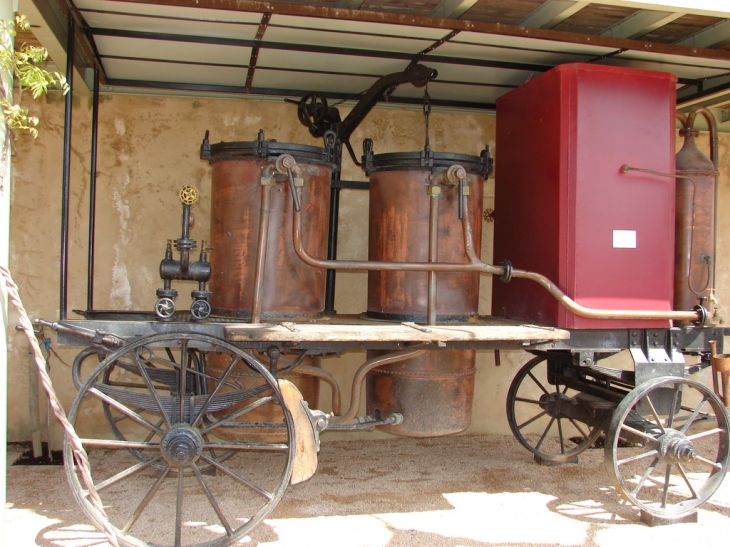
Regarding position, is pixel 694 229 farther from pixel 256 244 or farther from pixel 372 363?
pixel 256 244

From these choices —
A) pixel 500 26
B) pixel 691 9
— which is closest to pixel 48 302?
pixel 500 26

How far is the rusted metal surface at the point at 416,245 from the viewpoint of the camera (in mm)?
4527

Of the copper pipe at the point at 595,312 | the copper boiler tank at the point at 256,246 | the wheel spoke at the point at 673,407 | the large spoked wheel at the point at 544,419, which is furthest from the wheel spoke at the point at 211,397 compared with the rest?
the wheel spoke at the point at 673,407

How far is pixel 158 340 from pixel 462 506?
7.75 ft

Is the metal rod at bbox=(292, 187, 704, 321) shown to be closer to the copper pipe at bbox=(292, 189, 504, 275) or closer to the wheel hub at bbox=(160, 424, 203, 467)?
the copper pipe at bbox=(292, 189, 504, 275)

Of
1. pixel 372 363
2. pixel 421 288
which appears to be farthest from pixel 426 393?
pixel 421 288

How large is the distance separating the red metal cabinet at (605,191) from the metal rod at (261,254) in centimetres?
196

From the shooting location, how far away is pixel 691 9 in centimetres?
393

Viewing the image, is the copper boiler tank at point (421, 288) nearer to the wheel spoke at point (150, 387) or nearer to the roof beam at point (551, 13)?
the roof beam at point (551, 13)

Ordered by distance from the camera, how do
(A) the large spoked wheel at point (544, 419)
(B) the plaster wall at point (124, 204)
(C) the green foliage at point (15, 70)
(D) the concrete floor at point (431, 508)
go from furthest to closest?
(B) the plaster wall at point (124, 204) → (A) the large spoked wheel at point (544, 419) → (D) the concrete floor at point (431, 508) → (C) the green foliage at point (15, 70)

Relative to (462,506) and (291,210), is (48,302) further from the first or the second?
(462,506)

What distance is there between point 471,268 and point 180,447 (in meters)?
2.09

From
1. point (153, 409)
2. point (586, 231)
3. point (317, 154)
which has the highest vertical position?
point (317, 154)

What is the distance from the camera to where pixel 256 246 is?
168 inches
